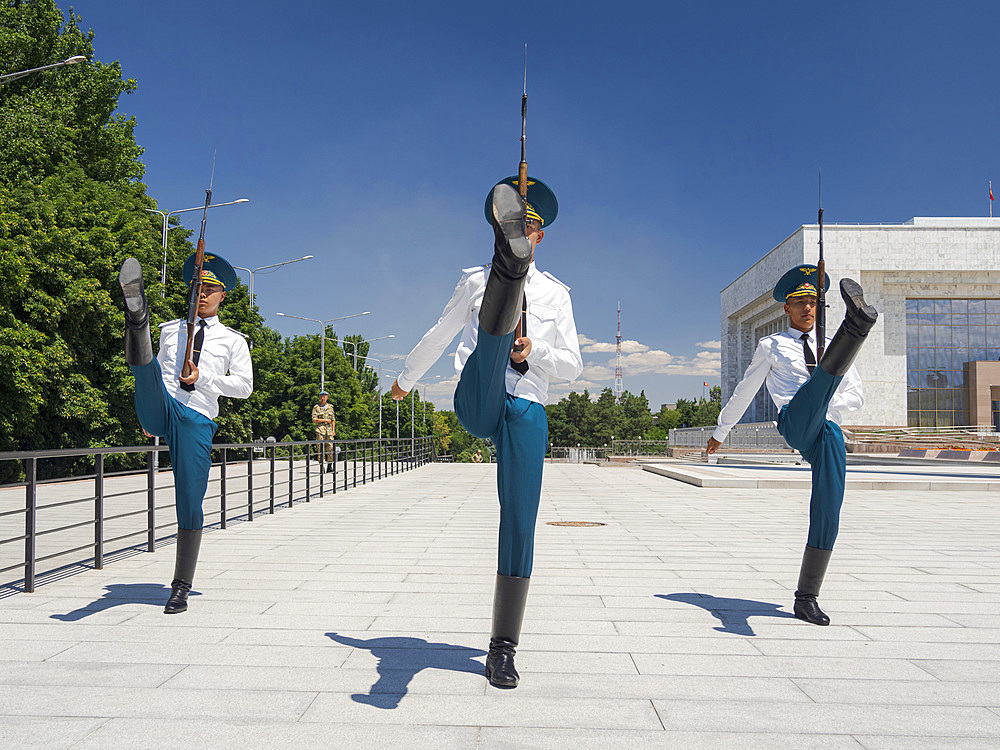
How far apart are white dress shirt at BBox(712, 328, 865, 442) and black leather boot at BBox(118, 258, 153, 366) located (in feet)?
10.5

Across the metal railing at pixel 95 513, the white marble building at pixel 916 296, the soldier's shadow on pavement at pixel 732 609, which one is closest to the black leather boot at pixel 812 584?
the soldier's shadow on pavement at pixel 732 609

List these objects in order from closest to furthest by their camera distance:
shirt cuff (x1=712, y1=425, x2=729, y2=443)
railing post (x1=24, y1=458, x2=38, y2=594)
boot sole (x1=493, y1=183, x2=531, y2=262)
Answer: boot sole (x1=493, y1=183, x2=531, y2=262) → shirt cuff (x1=712, y1=425, x2=729, y2=443) → railing post (x1=24, y1=458, x2=38, y2=594)

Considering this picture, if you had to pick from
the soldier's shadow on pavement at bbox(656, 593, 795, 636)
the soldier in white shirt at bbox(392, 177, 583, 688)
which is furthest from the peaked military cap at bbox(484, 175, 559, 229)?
the soldier's shadow on pavement at bbox(656, 593, 795, 636)

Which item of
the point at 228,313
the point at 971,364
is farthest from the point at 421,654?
the point at 971,364

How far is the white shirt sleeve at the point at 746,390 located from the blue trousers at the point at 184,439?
3.15 metres

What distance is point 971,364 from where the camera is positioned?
56.6 m

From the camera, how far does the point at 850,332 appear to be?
12.7 ft

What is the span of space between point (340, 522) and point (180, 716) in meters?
6.83

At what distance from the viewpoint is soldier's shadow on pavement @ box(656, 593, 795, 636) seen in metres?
4.50

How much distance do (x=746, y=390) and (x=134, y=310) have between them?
3.66 metres

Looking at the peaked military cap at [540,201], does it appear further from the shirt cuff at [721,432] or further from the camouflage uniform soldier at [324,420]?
the camouflage uniform soldier at [324,420]

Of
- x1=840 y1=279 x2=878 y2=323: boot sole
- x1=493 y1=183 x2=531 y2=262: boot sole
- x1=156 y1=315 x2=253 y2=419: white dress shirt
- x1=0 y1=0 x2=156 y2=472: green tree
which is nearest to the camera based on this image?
x1=493 y1=183 x2=531 y2=262: boot sole

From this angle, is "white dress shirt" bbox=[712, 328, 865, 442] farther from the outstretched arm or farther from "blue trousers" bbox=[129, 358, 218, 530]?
"blue trousers" bbox=[129, 358, 218, 530]

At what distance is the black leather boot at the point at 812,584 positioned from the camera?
4.51 metres
